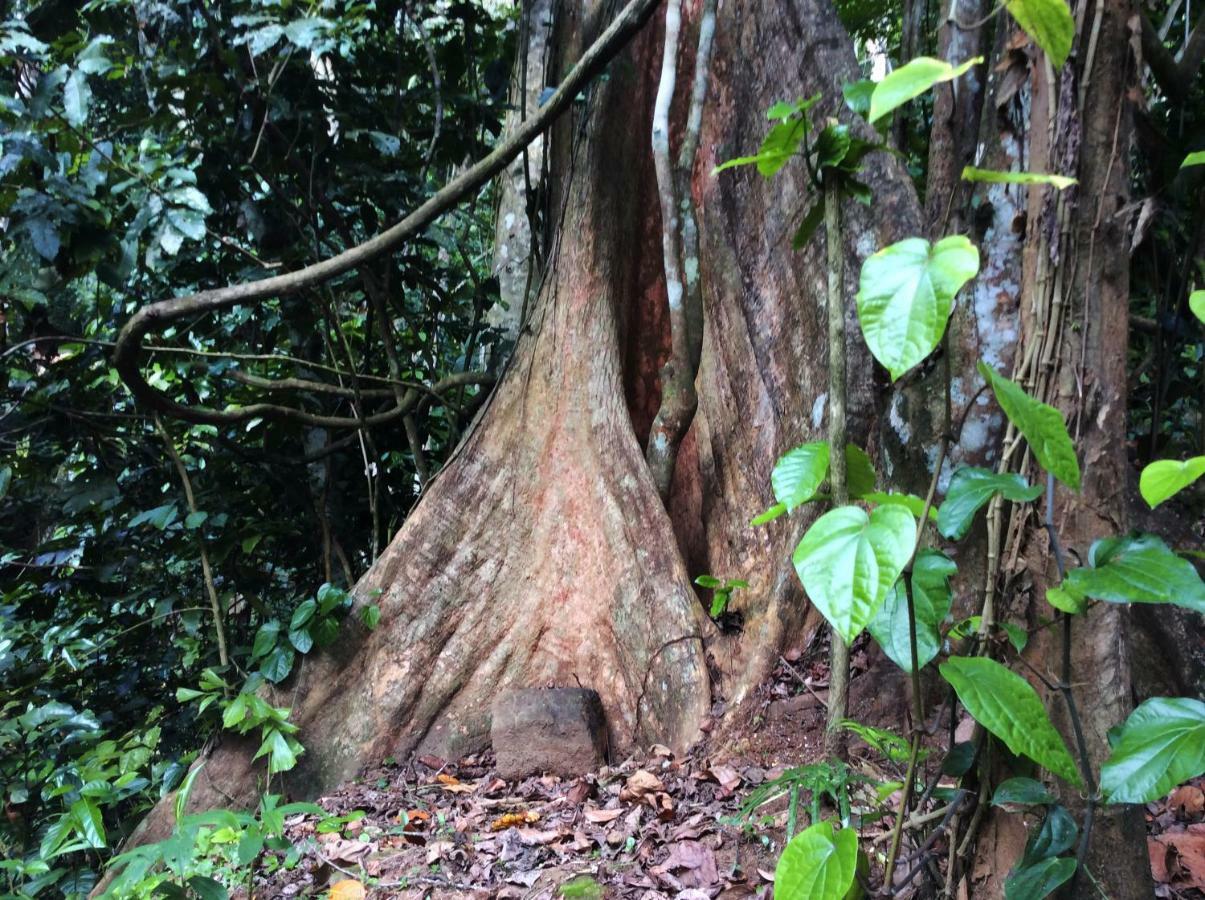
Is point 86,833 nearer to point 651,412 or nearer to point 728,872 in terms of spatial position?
point 728,872

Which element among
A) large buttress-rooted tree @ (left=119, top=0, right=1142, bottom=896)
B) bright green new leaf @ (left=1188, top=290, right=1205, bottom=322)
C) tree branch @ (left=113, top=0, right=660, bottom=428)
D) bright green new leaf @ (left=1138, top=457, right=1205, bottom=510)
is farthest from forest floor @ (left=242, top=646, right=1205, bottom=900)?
tree branch @ (left=113, top=0, right=660, bottom=428)

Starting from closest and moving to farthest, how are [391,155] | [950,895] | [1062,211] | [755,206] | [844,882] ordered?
[844,882] → [950,895] → [1062,211] → [755,206] → [391,155]

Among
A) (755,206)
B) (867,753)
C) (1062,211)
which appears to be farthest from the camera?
(755,206)

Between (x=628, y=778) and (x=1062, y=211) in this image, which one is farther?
(x=628, y=778)

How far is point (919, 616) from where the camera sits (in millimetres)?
1379

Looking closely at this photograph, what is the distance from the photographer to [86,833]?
2.37 m

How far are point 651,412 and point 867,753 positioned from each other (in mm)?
2047

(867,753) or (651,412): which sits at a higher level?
A: (651,412)

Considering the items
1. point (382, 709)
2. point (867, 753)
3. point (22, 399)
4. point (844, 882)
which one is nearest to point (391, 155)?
point (22, 399)

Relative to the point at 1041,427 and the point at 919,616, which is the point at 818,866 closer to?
the point at 919,616

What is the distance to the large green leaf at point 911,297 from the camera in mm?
1006

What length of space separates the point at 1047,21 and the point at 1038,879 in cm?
136

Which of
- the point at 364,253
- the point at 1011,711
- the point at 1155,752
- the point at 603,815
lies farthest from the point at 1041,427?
the point at 364,253

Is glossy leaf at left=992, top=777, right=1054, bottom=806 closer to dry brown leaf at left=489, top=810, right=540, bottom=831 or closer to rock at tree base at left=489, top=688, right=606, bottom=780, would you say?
dry brown leaf at left=489, top=810, right=540, bottom=831
